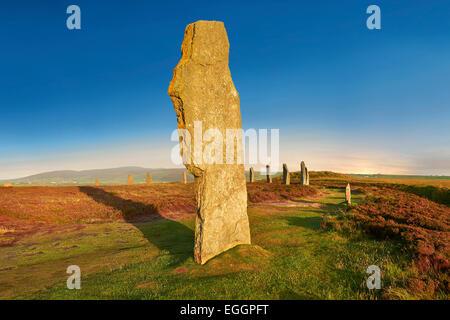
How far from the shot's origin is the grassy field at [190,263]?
604cm

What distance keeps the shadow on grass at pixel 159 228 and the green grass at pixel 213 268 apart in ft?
0.42

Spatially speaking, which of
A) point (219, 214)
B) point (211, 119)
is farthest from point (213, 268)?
point (211, 119)

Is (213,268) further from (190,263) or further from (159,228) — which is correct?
(159,228)

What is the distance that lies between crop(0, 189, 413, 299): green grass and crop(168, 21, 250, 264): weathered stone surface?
84 cm

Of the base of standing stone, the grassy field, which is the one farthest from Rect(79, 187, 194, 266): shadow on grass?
the base of standing stone

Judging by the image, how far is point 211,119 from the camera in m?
8.75

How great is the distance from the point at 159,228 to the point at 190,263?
9209 mm

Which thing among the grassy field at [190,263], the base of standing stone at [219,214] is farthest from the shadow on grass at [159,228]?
the base of standing stone at [219,214]

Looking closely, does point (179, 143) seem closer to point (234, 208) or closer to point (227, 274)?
point (234, 208)

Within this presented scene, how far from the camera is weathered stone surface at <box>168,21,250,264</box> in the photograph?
8.34 metres

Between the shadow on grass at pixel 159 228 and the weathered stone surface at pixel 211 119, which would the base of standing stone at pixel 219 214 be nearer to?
the weathered stone surface at pixel 211 119

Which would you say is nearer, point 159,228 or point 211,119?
point 211,119
